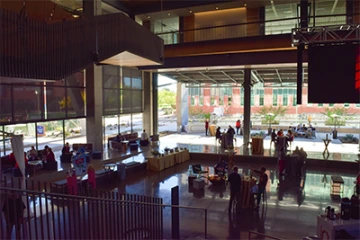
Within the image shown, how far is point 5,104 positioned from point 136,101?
11149mm

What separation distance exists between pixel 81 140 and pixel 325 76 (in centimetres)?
1495

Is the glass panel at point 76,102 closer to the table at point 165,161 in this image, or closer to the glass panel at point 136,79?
the glass panel at point 136,79

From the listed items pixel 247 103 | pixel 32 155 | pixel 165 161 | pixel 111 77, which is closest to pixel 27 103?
pixel 32 155

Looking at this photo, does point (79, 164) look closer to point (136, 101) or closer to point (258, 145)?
point (258, 145)

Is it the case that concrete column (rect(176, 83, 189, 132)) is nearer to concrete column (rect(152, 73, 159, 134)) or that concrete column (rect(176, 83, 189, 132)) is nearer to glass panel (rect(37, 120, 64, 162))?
concrete column (rect(152, 73, 159, 134))

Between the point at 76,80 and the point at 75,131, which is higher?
the point at 76,80

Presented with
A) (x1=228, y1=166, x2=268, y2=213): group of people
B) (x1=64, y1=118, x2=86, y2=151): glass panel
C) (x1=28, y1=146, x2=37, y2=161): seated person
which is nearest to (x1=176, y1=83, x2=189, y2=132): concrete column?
(x1=64, y1=118, x2=86, y2=151): glass panel

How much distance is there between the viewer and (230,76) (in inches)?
931

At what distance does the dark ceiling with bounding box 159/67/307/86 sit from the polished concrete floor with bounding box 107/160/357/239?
9.42 meters

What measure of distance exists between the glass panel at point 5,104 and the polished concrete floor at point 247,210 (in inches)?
240

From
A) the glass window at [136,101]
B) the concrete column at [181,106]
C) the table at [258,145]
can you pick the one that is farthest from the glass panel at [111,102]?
the table at [258,145]

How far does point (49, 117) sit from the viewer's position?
16.1 meters

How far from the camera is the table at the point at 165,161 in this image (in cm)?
1430

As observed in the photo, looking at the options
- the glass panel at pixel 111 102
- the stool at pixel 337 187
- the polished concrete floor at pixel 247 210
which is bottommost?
the polished concrete floor at pixel 247 210
